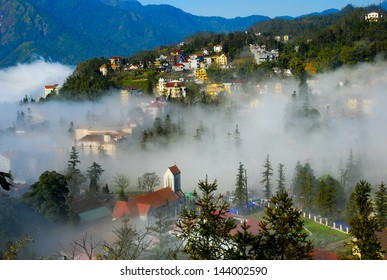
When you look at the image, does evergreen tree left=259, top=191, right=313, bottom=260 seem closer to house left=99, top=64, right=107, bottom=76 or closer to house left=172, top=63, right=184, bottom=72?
house left=99, top=64, right=107, bottom=76

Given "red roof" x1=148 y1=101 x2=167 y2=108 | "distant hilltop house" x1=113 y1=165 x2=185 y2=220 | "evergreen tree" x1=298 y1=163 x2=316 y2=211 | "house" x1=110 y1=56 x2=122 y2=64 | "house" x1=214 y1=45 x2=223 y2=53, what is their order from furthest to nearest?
"house" x1=214 y1=45 x2=223 y2=53 < "house" x1=110 y1=56 x2=122 y2=64 < "red roof" x1=148 y1=101 x2=167 y2=108 < "evergreen tree" x1=298 y1=163 x2=316 y2=211 < "distant hilltop house" x1=113 y1=165 x2=185 y2=220

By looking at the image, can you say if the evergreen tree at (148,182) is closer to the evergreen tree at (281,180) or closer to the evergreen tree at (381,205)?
the evergreen tree at (281,180)

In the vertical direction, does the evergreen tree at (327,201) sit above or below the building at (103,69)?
below

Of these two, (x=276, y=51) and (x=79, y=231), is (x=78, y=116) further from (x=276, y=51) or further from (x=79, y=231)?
(x=276, y=51)

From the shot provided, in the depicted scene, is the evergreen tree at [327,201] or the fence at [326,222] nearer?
the fence at [326,222]

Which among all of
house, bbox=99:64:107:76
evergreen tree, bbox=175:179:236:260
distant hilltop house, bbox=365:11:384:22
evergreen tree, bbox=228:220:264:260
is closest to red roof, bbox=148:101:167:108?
evergreen tree, bbox=175:179:236:260

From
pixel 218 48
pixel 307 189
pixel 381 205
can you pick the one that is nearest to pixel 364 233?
pixel 381 205

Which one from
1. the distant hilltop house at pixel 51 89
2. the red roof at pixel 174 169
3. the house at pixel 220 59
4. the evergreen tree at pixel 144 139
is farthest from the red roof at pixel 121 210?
the house at pixel 220 59

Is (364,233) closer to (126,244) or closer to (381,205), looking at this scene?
(381,205)
